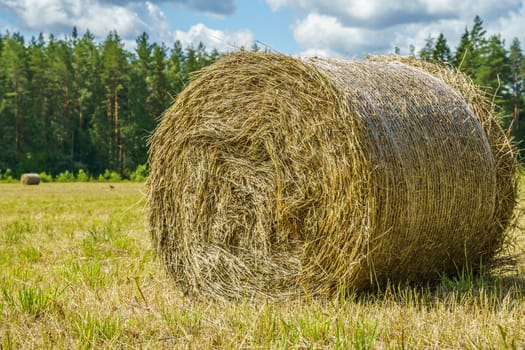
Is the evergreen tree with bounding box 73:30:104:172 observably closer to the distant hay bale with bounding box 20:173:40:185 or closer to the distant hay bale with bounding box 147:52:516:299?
the distant hay bale with bounding box 20:173:40:185

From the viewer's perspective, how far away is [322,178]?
4.52 metres

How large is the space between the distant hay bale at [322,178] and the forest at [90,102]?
4193cm

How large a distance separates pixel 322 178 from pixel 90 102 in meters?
52.4

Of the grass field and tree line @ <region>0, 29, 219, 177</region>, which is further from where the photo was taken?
tree line @ <region>0, 29, 219, 177</region>

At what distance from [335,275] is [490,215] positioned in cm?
167

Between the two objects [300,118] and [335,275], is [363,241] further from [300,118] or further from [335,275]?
[300,118]

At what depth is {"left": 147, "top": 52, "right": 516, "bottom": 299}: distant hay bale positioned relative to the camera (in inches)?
171

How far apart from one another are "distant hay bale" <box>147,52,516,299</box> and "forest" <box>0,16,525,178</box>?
1651 inches

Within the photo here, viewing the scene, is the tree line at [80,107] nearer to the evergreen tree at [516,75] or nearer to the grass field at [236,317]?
the evergreen tree at [516,75]

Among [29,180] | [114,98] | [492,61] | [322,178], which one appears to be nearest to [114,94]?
[114,98]

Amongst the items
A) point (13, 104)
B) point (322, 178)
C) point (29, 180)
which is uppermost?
point (13, 104)

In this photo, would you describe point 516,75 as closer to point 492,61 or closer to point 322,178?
point 492,61

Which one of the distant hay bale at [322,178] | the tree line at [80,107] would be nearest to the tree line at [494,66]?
the tree line at [80,107]

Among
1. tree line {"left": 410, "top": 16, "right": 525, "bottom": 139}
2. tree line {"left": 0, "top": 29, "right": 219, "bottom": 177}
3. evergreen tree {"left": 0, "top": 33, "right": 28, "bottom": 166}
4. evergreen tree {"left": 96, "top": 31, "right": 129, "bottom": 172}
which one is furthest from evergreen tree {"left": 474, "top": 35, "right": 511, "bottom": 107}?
evergreen tree {"left": 0, "top": 33, "right": 28, "bottom": 166}
